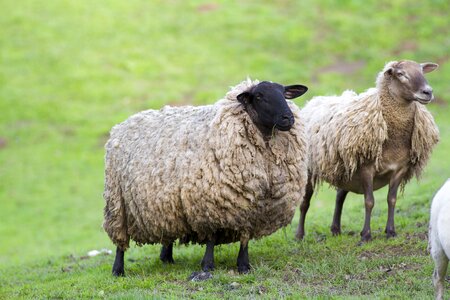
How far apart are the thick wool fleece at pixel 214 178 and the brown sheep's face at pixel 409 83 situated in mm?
1676

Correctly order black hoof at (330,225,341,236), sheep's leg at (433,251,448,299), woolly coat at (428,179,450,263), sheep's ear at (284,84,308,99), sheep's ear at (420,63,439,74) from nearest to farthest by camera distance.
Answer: woolly coat at (428,179,450,263)
sheep's leg at (433,251,448,299)
sheep's ear at (284,84,308,99)
sheep's ear at (420,63,439,74)
black hoof at (330,225,341,236)

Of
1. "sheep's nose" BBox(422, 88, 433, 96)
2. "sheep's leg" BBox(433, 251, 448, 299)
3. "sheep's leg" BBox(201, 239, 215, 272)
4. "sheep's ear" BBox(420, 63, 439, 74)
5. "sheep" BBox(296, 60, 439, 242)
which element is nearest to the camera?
"sheep's leg" BBox(433, 251, 448, 299)

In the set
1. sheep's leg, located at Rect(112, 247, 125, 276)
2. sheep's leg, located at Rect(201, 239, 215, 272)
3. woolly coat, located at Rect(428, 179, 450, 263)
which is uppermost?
woolly coat, located at Rect(428, 179, 450, 263)

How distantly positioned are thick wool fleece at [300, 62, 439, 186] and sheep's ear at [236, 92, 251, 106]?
6.11ft

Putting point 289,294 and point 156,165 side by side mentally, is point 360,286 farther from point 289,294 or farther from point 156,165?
point 156,165

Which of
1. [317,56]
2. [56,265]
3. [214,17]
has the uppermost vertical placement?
[214,17]

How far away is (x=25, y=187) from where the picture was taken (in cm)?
2447

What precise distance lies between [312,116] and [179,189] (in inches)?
131

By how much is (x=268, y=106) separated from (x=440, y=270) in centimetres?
320

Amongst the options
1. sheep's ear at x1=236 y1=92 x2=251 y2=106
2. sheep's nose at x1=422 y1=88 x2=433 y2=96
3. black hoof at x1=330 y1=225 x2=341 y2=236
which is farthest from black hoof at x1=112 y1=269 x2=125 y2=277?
sheep's nose at x1=422 y1=88 x2=433 y2=96

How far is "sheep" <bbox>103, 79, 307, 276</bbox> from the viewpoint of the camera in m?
8.99

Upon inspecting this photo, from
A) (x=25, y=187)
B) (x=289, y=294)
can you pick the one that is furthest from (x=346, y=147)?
(x=25, y=187)

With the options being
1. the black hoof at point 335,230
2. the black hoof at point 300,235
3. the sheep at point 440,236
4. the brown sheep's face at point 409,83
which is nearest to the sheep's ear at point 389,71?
the brown sheep's face at point 409,83

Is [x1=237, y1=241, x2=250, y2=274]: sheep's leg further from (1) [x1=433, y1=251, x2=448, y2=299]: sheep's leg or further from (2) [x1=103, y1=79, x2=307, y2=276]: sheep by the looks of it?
(1) [x1=433, y1=251, x2=448, y2=299]: sheep's leg
